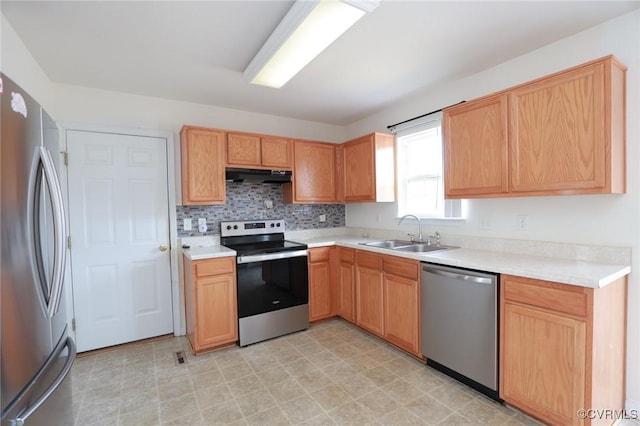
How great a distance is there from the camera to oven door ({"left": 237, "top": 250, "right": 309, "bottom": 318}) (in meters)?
2.92

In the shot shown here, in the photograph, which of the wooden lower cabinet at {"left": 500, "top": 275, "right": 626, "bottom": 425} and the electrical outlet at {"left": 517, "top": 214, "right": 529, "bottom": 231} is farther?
the electrical outlet at {"left": 517, "top": 214, "right": 529, "bottom": 231}

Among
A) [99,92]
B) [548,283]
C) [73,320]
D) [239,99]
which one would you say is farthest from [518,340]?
[99,92]

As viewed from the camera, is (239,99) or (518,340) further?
(239,99)

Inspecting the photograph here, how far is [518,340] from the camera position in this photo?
1.86 metres

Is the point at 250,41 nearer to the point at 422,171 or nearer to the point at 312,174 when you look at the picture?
the point at 312,174

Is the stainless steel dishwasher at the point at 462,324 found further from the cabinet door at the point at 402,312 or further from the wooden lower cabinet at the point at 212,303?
the wooden lower cabinet at the point at 212,303

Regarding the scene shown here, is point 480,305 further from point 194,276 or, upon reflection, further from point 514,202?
point 194,276

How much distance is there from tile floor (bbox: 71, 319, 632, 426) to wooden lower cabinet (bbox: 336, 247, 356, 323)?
17.0 inches

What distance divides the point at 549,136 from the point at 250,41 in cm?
207

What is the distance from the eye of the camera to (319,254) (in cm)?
340

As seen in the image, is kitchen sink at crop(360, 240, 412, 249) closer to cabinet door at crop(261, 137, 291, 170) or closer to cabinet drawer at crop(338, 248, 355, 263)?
cabinet drawer at crop(338, 248, 355, 263)

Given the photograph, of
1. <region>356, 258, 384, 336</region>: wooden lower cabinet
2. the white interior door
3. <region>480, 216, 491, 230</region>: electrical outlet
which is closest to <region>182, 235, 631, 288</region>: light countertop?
<region>480, 216, 491, 230</region>: electrical outlet

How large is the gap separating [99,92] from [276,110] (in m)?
1.75

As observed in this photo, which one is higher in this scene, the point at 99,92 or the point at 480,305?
the point at 99,92
